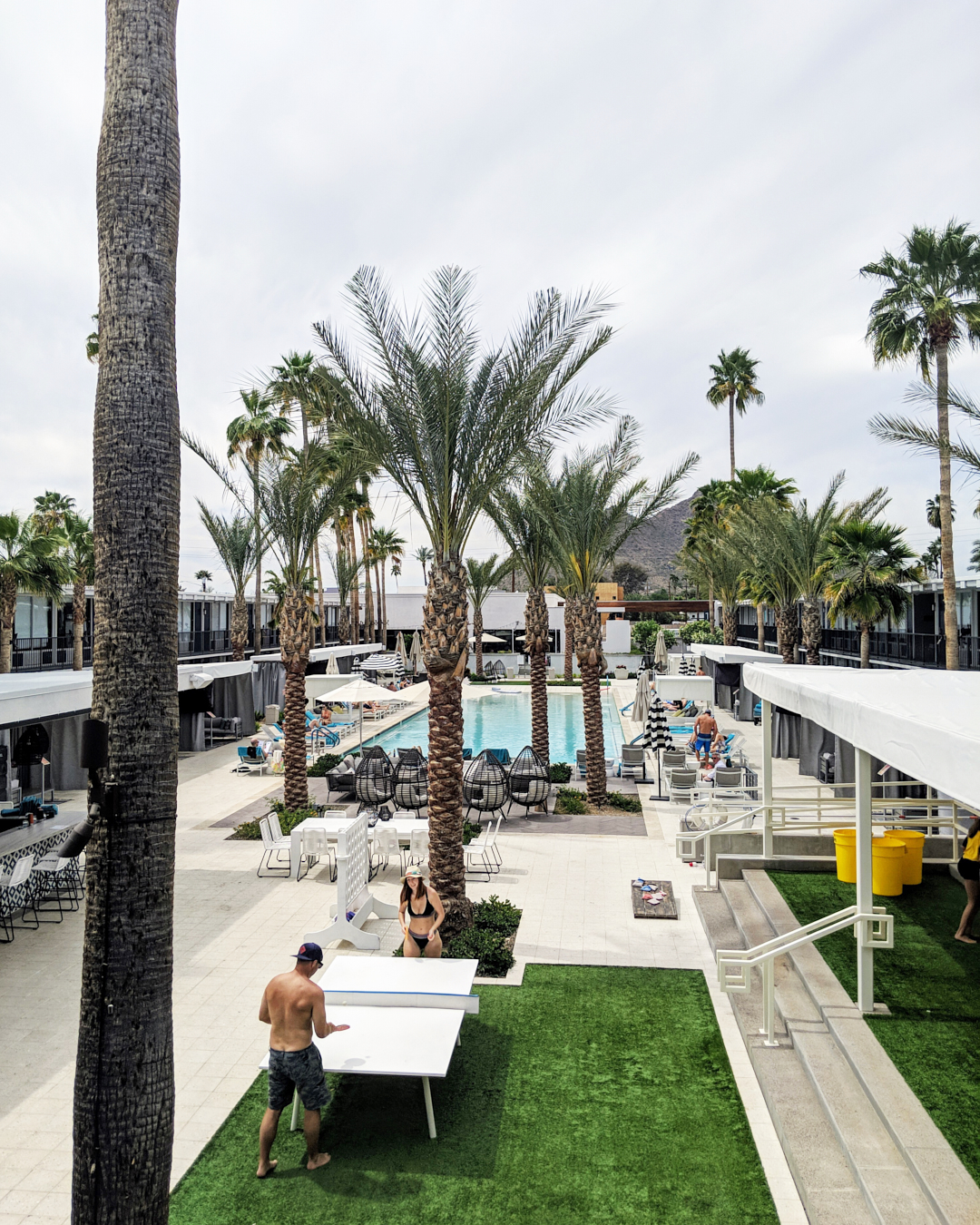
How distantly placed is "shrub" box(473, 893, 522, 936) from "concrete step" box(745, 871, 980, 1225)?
3.33 metres

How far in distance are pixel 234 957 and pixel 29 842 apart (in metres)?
3.54

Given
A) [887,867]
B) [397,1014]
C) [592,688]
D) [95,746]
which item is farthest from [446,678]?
[95,746]

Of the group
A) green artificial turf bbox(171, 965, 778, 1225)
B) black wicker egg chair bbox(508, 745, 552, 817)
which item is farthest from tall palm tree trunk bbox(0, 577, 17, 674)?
green artificial turf bbox(171, 965, 778, 1225)

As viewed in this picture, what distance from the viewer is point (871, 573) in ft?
64.1

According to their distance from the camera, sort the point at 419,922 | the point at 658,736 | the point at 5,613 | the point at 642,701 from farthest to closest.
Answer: the point at 642,701, the point at 5,613, the point at 658,736, the point at 419,922

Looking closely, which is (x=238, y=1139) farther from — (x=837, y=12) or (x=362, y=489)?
(x=362, y=489)

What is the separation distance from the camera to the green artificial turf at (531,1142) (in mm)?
5027

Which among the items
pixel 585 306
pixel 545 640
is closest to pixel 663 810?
pixel 545 640

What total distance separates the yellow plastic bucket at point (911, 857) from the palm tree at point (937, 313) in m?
10.4

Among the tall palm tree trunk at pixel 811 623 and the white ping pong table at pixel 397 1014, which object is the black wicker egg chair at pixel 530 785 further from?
the tall palm tree trunk at pixel 811 623

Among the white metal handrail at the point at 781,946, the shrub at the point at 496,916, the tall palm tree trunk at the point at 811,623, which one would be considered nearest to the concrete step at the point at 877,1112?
the white metal handrail at the point at 781,946

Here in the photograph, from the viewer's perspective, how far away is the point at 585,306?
959 cm

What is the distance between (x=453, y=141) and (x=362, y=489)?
3427 cm

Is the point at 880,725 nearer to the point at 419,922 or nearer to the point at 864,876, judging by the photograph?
the point at 864,876
